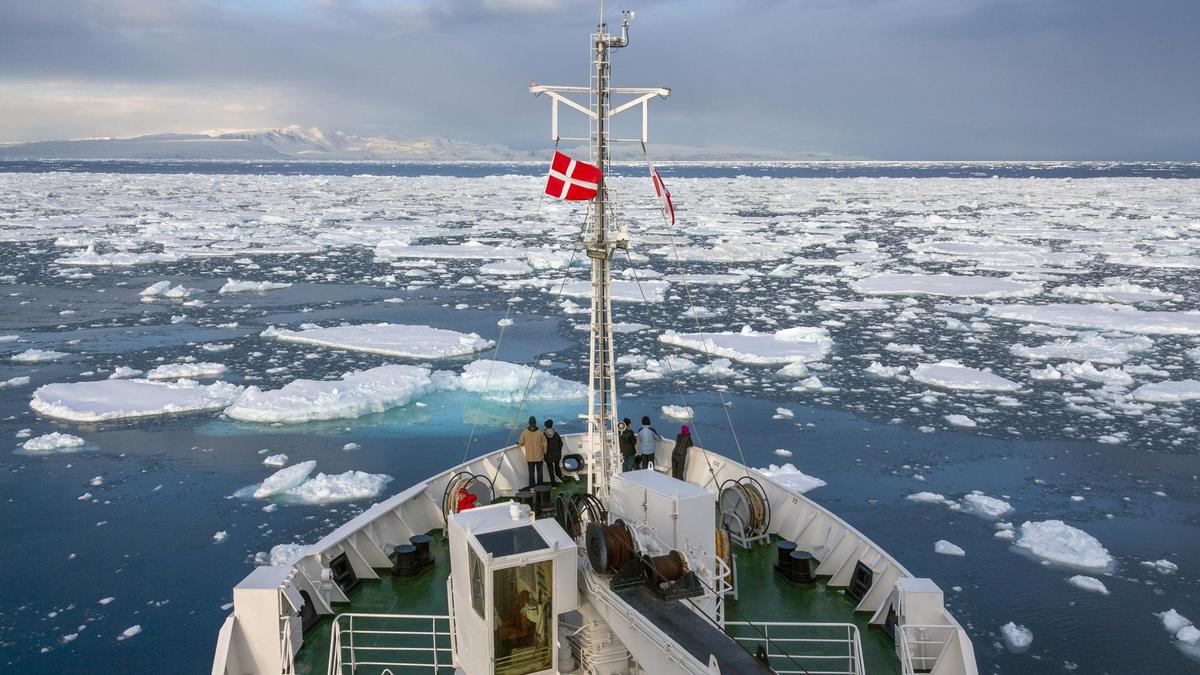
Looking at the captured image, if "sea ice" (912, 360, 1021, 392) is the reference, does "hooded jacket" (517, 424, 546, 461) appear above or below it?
above

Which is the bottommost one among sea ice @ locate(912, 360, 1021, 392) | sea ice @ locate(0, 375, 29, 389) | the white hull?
sea ice @ locate(0, 375, 29, 389)

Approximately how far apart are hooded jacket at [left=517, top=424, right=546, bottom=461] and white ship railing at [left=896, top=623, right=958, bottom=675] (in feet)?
13.7

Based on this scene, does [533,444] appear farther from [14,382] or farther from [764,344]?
[14,382]

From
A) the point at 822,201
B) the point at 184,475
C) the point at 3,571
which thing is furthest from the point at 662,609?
the point at 822,201

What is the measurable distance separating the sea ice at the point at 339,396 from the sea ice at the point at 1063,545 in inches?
385

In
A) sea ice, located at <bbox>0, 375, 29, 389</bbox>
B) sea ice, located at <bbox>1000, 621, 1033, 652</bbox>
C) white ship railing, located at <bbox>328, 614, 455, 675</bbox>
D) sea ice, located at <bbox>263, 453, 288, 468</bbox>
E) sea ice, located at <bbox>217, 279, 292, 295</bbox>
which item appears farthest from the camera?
sea ice, located at <bbox>217, 279, 292, 295</bbox>

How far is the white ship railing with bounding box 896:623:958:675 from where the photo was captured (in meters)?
6.01

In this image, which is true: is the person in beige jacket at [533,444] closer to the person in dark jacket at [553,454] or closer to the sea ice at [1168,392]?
the person in dark jacket at [553,454]

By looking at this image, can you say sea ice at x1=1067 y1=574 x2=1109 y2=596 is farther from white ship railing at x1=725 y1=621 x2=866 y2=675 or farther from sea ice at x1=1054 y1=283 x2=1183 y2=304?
sea ice at x1=1054 y1=283 x2=1183 y2=304

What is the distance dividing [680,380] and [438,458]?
5.78m

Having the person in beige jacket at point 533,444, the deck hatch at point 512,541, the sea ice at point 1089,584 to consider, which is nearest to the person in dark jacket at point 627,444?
the person in beige jacket at point 533,444

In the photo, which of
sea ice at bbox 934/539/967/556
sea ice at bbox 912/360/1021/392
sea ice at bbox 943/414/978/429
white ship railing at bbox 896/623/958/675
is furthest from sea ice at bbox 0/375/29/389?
sea ice at bbox 912/360/1021/392

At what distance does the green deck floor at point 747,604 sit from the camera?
22.0 feet

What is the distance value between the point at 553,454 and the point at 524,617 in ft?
14.9
